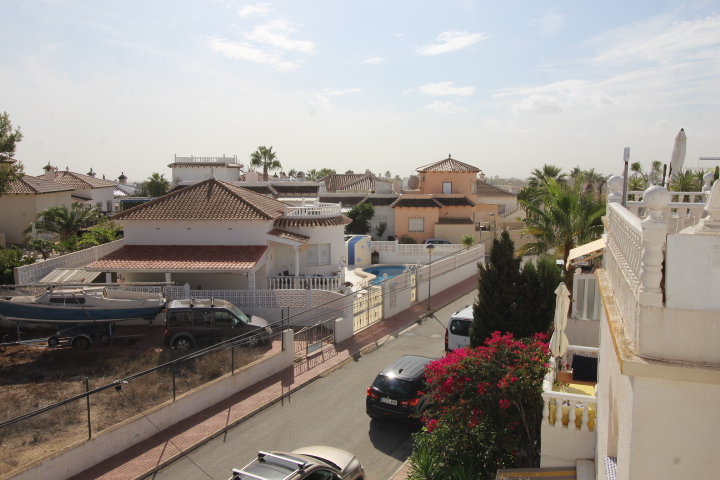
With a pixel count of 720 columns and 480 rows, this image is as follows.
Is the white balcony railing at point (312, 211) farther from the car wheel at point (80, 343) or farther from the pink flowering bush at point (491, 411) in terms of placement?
the pink flowering bush at point (491, 411)

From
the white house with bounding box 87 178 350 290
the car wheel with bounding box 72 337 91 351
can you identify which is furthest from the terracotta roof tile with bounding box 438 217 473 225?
the car wheel with bounding box 72 337 91 351

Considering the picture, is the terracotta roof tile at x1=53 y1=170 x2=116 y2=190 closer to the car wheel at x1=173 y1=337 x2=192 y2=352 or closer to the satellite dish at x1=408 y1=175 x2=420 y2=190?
the satellite dish at x1=408 y1=175 x2=420 y2=190

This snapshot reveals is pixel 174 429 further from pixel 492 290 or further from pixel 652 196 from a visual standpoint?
pixel 652 196

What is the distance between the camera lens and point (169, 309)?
17.1 m

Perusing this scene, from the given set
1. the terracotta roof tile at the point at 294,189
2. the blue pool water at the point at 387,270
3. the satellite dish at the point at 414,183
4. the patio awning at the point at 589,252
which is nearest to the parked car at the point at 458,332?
the patio awning at the point at 589,252

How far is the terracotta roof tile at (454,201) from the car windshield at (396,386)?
30795mm

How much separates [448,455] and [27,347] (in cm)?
1432

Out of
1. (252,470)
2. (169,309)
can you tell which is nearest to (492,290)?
(252,470)

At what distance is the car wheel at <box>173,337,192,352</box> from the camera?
16797 mm

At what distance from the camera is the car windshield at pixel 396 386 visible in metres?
12.3

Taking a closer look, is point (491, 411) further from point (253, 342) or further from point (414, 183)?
point (414, 183)

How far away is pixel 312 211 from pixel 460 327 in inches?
486

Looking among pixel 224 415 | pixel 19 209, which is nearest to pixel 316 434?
pixel 224 415

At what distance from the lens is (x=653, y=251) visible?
3.98 meters
